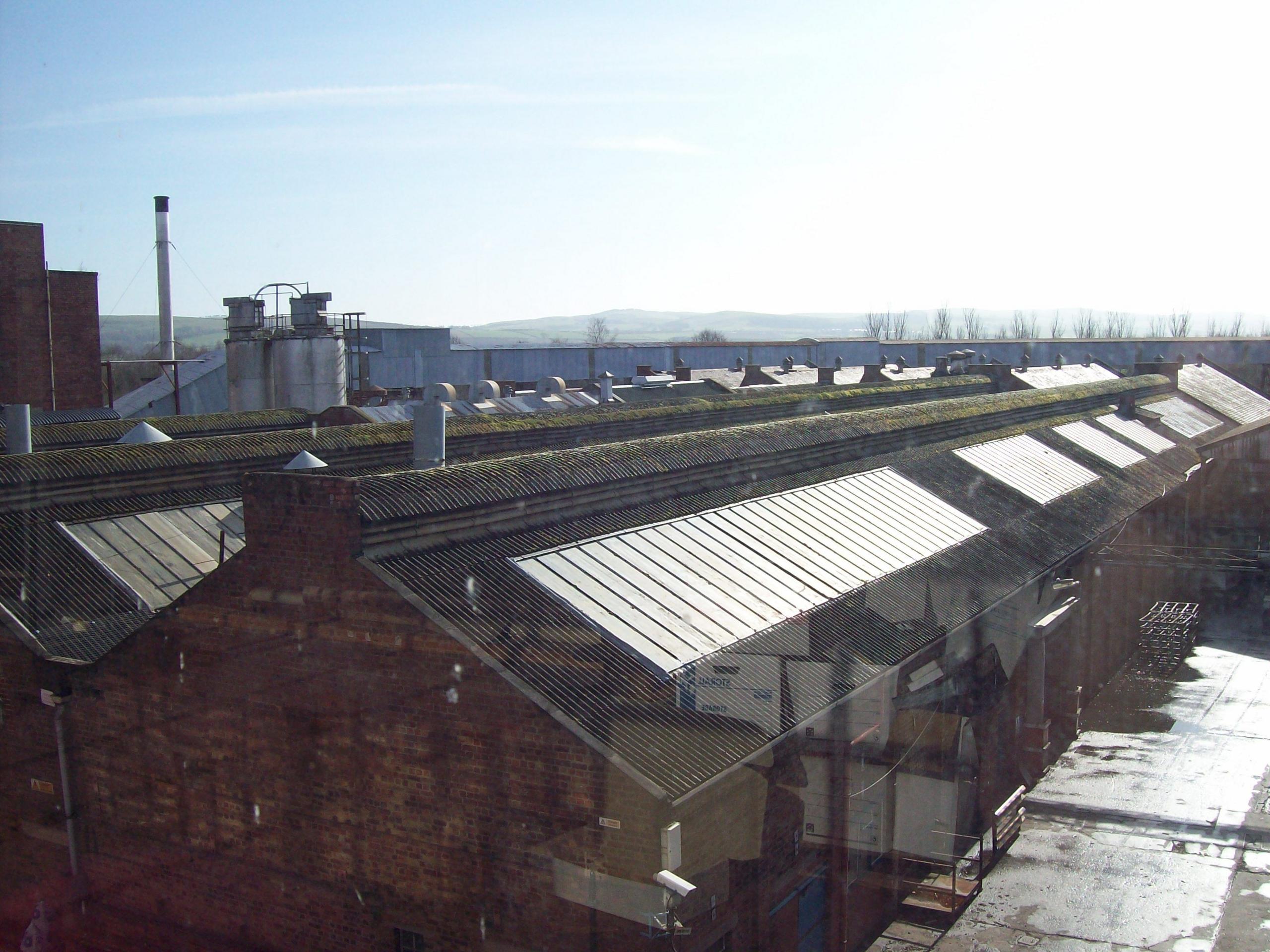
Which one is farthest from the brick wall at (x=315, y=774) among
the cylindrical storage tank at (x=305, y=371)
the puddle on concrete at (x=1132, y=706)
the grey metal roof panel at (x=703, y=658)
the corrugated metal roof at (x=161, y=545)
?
the cylindrical storage tank at (x=305, y=371)

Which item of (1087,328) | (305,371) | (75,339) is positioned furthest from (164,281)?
(1087,328)

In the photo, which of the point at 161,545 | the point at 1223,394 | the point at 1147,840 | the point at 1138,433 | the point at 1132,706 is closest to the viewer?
the point at 161,545

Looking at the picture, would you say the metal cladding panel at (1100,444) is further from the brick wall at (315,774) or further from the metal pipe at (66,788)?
the metal pipe at (66,788)

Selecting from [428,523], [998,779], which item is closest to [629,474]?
[428,523]

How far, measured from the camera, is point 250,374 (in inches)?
1136

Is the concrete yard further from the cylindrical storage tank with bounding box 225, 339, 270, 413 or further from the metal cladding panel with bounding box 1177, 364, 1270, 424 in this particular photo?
the metal cladding panel with bounding box 1177, 364, 1270, 424

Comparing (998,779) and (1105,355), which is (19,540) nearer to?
(998,779)

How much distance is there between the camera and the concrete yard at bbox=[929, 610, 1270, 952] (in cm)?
1173

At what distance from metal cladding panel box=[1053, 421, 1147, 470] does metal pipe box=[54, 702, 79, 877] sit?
72.9 feet

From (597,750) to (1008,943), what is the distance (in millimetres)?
6362

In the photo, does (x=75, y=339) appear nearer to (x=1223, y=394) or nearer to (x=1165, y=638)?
(x=1165, y=638)

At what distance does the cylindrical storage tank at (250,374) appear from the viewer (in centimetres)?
2869

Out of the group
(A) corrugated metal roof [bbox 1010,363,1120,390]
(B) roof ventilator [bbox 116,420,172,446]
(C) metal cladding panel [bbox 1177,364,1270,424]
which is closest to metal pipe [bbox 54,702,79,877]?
(B) roof ventilator [bbox 116,420,172,446]

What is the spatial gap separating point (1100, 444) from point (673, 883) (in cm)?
2290
